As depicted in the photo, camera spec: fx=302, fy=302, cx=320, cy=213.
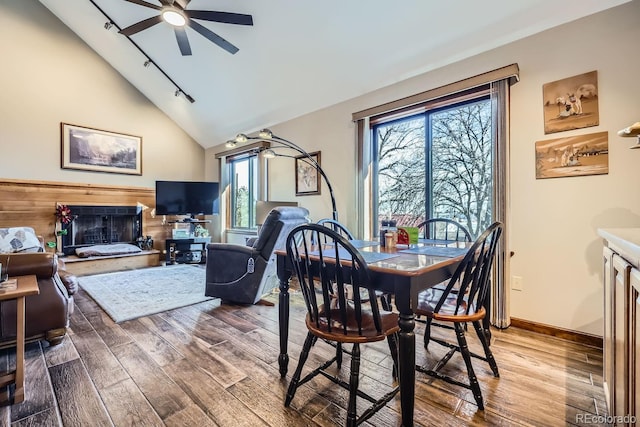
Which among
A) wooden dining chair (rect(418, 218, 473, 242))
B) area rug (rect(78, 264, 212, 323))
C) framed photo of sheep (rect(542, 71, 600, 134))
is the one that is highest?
framed photo of sheep (rect(542, 71, 600, 134))

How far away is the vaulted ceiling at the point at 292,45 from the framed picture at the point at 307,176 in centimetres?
69

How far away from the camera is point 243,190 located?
19.4ft

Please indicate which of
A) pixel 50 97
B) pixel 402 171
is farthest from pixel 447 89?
pixel 50 97

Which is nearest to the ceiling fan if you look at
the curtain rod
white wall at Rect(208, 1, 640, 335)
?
the curtain rod

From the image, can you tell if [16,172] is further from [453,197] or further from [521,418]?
[521,418]

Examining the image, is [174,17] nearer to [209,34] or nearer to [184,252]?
[209,34]

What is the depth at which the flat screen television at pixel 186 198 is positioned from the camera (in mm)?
5430

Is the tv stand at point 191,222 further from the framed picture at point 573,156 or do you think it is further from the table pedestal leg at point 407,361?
the framed picture at point 573,156

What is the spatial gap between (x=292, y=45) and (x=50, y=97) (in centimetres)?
404

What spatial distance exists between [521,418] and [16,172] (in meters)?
6.35

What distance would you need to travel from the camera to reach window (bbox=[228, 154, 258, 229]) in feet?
18.5

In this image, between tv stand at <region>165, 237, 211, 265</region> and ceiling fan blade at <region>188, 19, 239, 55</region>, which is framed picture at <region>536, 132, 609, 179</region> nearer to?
ceiling fan blade at <region>188, 19, 239, 55</region>

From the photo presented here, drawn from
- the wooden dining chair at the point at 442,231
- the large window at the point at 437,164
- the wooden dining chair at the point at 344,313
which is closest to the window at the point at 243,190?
the large window at the point at 437,164

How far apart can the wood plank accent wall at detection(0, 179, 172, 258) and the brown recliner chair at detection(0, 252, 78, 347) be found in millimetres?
3265
